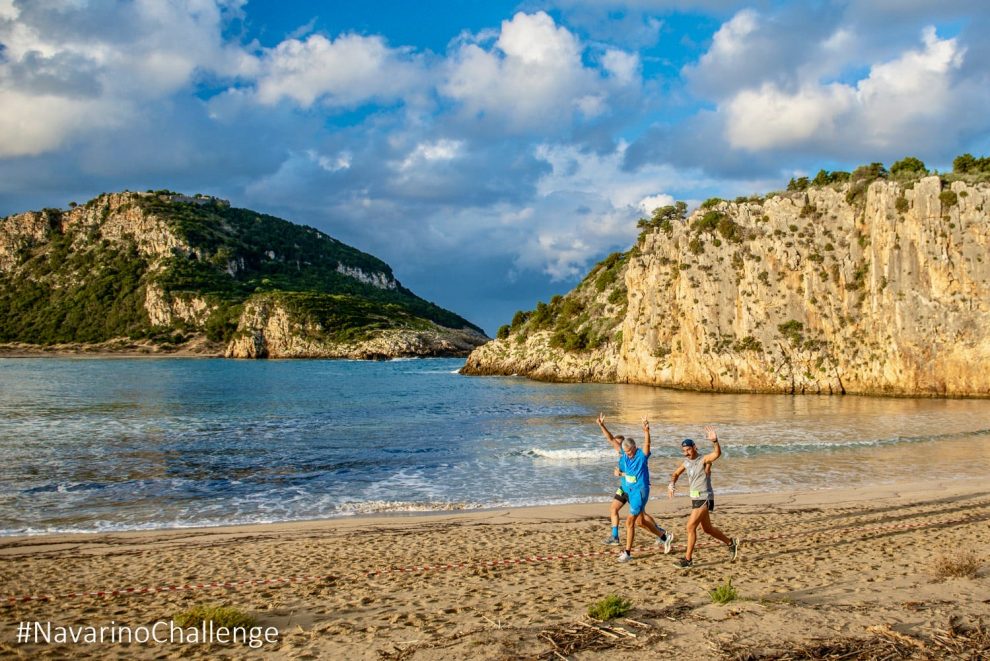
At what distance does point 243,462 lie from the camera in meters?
20.4

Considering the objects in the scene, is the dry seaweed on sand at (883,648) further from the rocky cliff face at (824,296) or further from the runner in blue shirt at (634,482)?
the rocky cliff face at (824,296)

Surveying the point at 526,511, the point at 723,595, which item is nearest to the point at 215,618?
the point at 723,595

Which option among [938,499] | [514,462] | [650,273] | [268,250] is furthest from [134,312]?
[938,499]

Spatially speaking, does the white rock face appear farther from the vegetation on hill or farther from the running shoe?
the running shoe

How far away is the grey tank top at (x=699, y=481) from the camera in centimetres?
883

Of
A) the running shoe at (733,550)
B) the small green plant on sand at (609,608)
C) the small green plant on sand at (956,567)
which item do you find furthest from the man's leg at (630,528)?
the small green plant on sand at (956,567)

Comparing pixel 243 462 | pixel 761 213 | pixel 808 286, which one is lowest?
pixel 243 462

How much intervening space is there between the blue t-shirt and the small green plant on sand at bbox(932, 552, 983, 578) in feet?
12.2

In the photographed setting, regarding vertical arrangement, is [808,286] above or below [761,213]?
below

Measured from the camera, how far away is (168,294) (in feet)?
468

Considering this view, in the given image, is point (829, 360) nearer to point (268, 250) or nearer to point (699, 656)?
point (699, 656)

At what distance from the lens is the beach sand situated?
6230 millimetres

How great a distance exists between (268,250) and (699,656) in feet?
642

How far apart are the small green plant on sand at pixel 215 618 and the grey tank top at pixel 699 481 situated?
5807 mm
